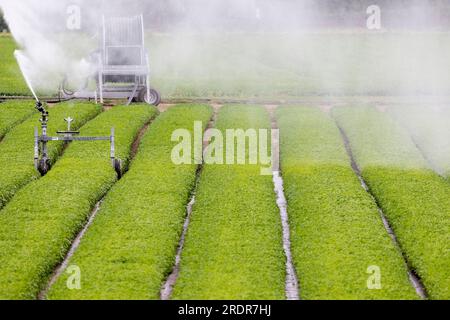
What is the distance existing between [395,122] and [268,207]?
13659mm

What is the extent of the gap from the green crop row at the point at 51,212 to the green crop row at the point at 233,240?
2362 millimetres

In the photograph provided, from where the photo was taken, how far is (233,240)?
1931 centimetres

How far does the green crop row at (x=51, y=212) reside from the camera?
17.4 meters

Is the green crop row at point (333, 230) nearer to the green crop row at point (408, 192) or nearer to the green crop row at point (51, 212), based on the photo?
the green crop row at point (408, 192)

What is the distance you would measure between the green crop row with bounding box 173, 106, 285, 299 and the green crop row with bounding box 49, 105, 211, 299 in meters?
0.45

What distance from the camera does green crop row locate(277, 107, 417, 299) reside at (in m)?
16.8

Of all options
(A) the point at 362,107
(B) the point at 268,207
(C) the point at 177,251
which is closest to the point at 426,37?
(A) the point at 362,107
